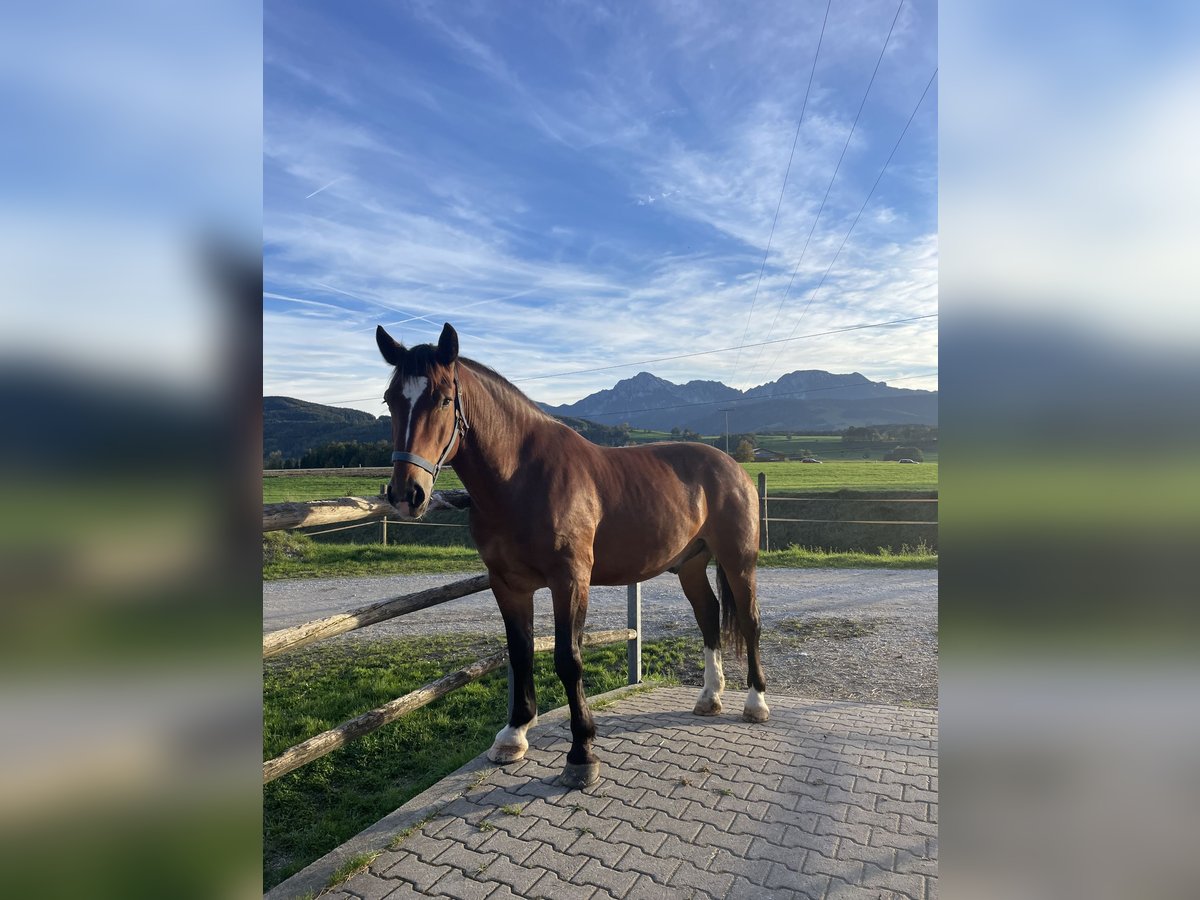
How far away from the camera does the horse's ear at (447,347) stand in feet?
9.73

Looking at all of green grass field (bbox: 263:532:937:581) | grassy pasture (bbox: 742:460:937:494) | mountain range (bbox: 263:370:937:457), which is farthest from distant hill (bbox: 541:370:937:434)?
green grass field (bbox: 263:532:937:581)

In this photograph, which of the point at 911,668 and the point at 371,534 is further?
the point at 371,534

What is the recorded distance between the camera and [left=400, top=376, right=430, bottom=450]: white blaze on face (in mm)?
2834

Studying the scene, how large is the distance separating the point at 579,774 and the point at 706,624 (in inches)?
60.7

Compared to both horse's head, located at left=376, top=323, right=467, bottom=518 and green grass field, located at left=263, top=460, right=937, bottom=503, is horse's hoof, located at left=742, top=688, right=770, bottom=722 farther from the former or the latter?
green grass field, located at left=263, top=460, right=937, bottom=503

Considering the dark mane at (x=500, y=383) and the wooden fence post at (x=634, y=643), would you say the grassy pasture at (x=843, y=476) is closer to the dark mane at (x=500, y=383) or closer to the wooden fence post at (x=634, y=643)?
the wooden fence post at (x=634, y=643)

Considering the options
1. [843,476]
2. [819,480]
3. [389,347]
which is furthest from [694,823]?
[843,476]

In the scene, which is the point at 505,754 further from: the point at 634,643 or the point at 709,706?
the point at 634,643

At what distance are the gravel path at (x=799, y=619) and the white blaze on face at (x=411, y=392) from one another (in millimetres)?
3114

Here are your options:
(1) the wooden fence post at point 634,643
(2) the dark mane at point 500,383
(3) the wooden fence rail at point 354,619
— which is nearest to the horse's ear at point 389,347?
(2) the dark mane at point 500,383

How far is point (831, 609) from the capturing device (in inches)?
331
